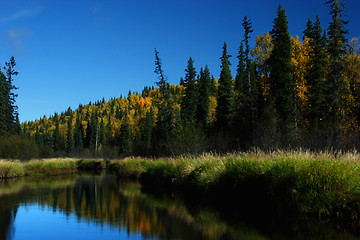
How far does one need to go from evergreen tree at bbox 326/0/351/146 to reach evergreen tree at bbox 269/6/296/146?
356cm

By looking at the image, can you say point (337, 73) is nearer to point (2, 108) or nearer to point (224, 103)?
point (224, 103)

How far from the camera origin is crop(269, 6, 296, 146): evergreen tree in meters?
30.8

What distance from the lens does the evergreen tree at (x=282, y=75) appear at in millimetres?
30750

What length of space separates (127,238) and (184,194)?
30.9 feet

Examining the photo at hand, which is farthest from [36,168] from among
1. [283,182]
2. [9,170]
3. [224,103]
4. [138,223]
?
[283,182]

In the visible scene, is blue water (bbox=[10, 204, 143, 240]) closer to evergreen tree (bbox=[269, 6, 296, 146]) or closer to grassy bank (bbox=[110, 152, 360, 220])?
grassy bank (bbox=[110, 152, 360, 220])

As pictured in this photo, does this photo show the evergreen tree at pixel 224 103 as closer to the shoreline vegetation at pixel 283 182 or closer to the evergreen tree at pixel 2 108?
the shoreline vegetation at pixel 283 182

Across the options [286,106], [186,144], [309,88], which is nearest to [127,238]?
[186,144]

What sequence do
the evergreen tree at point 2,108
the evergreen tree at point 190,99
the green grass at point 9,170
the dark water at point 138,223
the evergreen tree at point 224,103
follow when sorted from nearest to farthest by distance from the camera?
1. the dark water at point 138,223
2. the green grass at point 9,170
3. the evergreen tree at point 224,103
4. the evergreen tree at point 2,108
5. the evergreen tree at point 190,99

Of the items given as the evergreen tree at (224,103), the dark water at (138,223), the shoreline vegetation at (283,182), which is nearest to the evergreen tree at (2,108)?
the evergreen tree at (224,103)

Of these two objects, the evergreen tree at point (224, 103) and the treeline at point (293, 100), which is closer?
the treeline at point (293, 100)

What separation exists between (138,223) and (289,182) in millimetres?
5564

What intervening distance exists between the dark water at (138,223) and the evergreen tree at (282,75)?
1852 centimetres

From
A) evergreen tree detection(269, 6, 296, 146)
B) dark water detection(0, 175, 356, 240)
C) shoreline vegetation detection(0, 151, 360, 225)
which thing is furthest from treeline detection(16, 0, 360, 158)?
dark water detection(0, 175, 356, 240)
